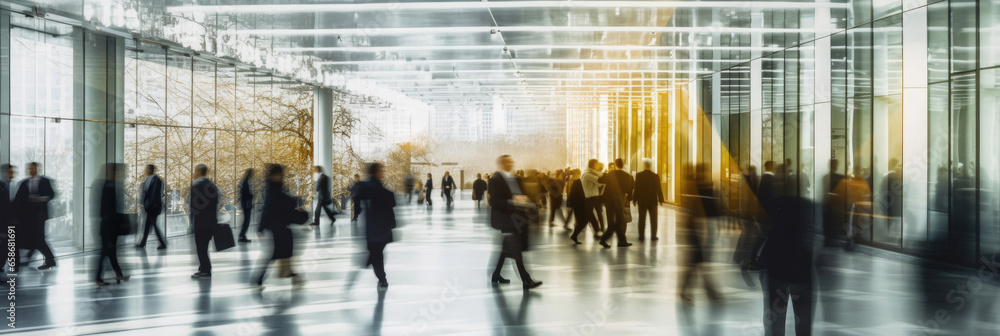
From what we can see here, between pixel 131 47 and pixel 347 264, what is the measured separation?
325 inches

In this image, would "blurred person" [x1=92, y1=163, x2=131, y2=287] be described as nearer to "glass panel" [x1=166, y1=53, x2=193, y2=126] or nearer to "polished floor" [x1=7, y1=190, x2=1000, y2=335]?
"polished floor" [x1=7, y1=190, x2=1000, y2=335]

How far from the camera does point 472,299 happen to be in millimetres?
8328

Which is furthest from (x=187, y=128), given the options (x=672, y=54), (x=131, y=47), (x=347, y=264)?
(x=672, y=54)

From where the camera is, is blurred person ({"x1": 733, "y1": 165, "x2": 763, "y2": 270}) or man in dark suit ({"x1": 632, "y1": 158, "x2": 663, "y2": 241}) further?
man in dark suit ({"x1": 632, "y1": 158, "x2": 663, "y2": 241})

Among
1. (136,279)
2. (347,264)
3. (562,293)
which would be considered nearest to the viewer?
(562,293)

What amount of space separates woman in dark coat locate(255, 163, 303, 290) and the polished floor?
1.08ft

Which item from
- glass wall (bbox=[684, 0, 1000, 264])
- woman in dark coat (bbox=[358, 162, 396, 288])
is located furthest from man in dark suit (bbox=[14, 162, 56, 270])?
glass wall (bbox=[684, 0, 1000, 264])

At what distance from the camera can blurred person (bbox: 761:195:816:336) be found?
5.38 metres

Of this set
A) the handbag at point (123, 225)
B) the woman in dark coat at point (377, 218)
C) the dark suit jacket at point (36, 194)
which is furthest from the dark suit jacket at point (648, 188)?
the dark suit jacket at point (36, 194)

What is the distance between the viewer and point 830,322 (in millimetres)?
7145

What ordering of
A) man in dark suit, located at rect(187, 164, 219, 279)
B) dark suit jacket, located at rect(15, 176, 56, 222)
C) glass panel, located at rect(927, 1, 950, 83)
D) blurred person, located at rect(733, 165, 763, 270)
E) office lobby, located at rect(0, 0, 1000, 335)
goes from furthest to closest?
glass panel, located at rect(927, 1, 950, 83)
dark suit jacket, located at rect(15, 176, 56, 222)
man in dark suit, located at rect(187, 164, 219, 279)
blurred person, located at rect(733, 165, 763, 270)
office lobby, located at rect(0, 0, 1000, 335)

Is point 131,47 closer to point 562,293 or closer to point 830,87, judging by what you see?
point 562,293

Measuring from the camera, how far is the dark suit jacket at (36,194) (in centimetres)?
1033

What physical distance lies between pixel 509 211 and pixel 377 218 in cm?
166
